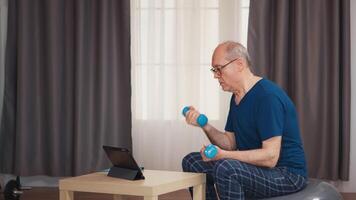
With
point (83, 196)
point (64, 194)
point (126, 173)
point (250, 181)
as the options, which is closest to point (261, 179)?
point (250, 181)

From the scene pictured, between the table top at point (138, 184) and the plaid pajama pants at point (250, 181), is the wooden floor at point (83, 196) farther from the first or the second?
the plaid pajama pants at point (250, 181)

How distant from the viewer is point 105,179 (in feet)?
8.22

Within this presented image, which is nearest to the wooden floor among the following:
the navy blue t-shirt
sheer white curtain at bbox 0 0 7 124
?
sheer white curtain at bbox 0 0 7 124

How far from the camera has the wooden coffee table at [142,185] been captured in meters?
2.32

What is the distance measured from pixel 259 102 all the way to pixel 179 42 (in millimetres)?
2158

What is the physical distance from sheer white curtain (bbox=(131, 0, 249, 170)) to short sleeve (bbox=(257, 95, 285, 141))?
210 centimetres

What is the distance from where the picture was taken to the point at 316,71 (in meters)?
4.38

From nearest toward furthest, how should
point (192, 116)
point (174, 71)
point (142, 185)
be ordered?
point (142, 185) → point (192, 116) → point (174, 71)

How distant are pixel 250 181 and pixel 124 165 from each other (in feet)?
1.91

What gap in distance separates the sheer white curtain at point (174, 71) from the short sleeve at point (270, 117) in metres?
2.10

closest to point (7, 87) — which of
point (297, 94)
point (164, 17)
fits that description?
point (164, 17)

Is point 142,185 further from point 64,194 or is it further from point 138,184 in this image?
point 64,194

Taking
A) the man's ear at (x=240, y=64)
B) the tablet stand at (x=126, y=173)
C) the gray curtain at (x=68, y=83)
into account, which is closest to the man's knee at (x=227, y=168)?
the tablet stand at (x=126, y=173)

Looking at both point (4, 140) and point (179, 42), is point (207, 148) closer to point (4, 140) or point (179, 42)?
point (179, 42)
